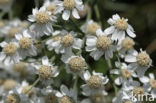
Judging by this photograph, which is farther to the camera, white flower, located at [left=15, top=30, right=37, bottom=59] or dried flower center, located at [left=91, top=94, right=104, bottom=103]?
dried flower center, located at [left=91, top=94, right=104, bottom=103]

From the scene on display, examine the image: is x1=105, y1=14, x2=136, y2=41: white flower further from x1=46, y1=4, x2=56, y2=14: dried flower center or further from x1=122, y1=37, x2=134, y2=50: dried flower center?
x1=46, y1=4, x2=56, y2=14: dried flower center

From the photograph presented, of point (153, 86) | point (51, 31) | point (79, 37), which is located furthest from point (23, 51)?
point (153, 86)

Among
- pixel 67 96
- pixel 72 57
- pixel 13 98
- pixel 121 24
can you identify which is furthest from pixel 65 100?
pixel 121 24

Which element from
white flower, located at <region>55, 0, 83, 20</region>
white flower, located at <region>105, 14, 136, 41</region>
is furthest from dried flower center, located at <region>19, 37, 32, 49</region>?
white flower, located at <region>105, 14, 136, 41</region>

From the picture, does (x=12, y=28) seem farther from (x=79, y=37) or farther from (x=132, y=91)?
(x=132, y=91)

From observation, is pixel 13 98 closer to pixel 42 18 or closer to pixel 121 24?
pixel 42 18

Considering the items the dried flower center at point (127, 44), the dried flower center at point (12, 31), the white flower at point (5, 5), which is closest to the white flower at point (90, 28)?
the dried flower center at point (127, 44)
